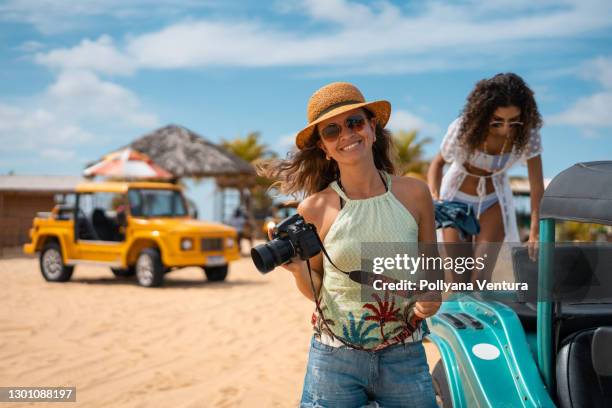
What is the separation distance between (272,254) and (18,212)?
27.3 metres

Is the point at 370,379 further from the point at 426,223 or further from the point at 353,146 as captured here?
the point at 353,146

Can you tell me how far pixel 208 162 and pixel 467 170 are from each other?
1823 centimetres

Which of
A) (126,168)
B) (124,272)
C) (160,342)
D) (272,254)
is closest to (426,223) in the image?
(272,254)

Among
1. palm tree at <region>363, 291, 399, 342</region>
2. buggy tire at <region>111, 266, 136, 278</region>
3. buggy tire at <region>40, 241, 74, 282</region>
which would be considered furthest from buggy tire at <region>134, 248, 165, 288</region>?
palm tree at <region>363, 291, 399, 342</region>

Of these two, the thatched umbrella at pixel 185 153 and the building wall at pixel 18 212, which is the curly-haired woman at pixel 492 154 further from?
the building wall at pixel 18 212

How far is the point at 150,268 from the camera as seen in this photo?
11594 mm

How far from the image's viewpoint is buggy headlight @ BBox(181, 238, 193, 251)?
11.5 m

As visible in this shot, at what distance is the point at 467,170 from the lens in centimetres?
410

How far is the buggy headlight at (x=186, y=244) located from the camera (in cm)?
1154

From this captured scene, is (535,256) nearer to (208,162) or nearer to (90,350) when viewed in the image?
(90,350)

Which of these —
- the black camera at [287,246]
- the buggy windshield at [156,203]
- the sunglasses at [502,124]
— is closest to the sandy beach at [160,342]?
the buggy windshield at [156,203]

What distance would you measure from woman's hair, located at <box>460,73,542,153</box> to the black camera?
2.00 m

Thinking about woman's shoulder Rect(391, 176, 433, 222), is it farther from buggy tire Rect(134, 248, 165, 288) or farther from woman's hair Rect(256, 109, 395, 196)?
buggy tire Rect(134, 248, 165, 288)

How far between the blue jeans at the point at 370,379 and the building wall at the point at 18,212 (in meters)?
25.1
